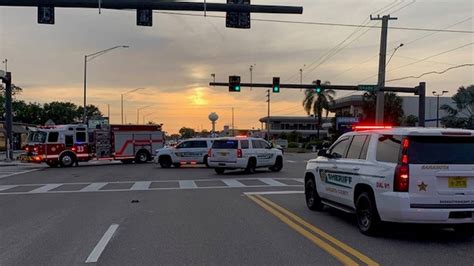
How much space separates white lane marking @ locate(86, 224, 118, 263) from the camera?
25.2ft

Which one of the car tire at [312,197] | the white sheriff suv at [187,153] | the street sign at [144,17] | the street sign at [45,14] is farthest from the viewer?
the white sheriff suv at [187,153]

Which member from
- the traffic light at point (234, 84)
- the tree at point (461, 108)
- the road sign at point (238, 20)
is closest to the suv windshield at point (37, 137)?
the traffic light at point (234, 84)

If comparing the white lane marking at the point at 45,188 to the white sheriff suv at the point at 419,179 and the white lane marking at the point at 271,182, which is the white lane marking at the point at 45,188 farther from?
the white sheriff suv at the point at 419,179

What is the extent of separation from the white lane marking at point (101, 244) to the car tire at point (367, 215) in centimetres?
430

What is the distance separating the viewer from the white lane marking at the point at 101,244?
25.2 ft

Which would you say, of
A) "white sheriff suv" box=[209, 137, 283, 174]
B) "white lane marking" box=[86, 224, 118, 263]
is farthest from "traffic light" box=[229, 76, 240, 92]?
"white lane marking" box=[86, 224, 118, 263]

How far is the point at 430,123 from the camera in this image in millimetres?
81750

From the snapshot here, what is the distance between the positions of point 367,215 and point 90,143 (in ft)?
97.8

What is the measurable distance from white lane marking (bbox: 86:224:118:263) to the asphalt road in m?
0.01

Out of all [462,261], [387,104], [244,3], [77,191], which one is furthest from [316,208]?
[387,104]

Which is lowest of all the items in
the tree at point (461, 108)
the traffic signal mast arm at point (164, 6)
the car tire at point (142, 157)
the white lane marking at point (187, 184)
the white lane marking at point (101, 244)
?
the car tire at point (142, 157)

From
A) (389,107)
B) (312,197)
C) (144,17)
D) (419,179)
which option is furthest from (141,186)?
(389,107)

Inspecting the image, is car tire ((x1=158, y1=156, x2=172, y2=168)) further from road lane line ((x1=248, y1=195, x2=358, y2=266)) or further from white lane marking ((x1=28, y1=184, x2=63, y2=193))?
road lane line ((x1=248, y1=195, x2=358, y2=266))

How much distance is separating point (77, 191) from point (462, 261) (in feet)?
45.2
